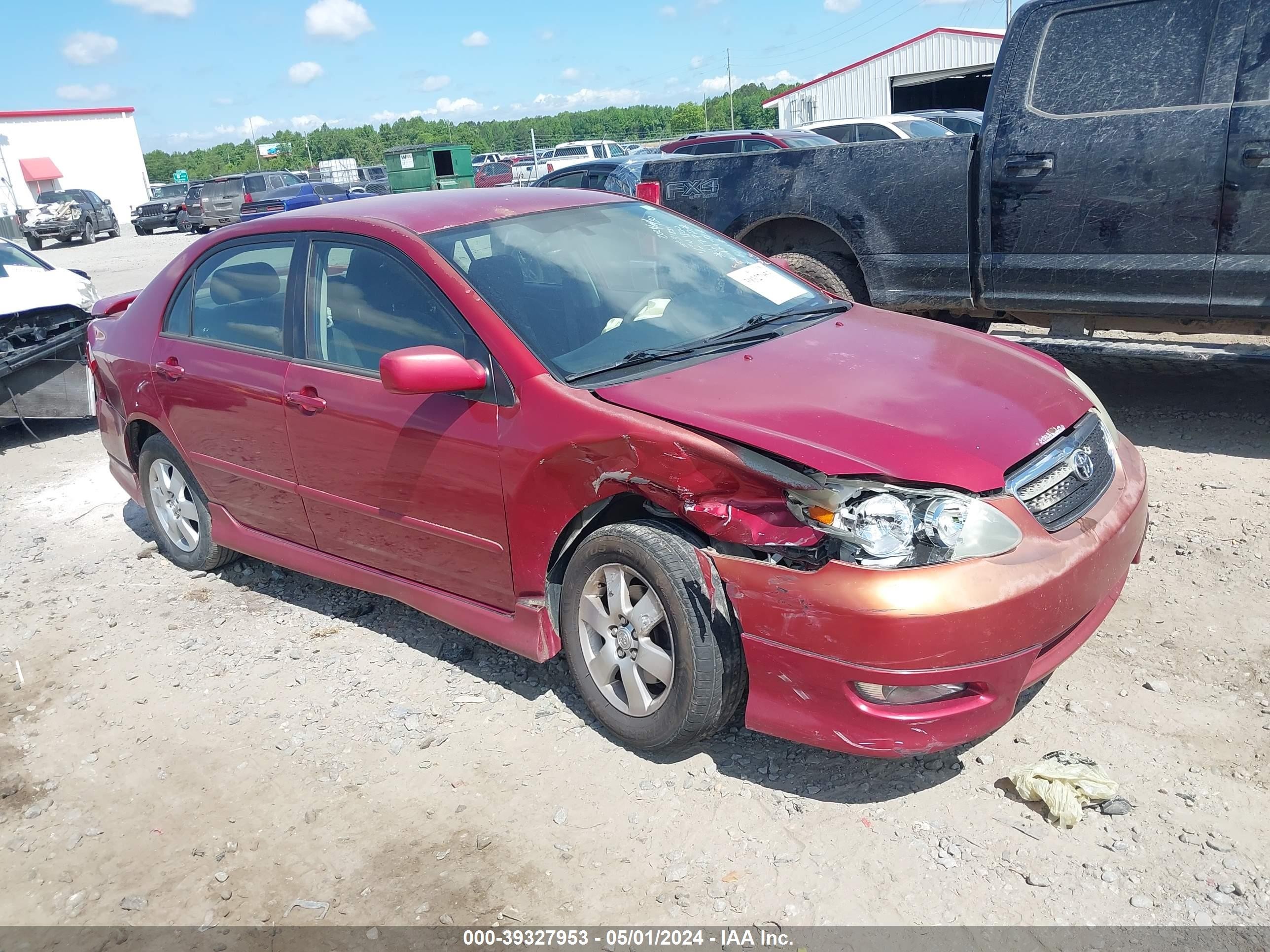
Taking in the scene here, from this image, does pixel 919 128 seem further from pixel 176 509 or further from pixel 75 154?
pixel 75 154

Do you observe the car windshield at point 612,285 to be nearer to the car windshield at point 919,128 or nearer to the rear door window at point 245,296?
the rear door window at point 245,296

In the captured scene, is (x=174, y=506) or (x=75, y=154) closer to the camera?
(x=174, y=506)

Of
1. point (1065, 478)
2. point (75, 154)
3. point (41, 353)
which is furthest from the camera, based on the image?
point (75, 154)

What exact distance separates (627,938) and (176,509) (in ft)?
11.5

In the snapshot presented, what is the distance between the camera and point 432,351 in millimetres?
3197

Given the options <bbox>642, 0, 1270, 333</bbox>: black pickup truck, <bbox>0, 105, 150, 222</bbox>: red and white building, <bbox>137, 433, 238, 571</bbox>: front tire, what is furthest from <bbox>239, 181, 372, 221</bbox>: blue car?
<bbox>0, 105, 150, 222</bbox>: red and white building

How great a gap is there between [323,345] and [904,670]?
2505 millimetres

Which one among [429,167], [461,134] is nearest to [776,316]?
[429,167]

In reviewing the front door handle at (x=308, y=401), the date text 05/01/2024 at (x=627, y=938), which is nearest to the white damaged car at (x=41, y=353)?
the front door handle at (x=308, y=401)

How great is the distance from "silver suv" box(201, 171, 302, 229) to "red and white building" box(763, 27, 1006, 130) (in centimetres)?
1676

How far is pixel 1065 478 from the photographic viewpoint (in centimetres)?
297

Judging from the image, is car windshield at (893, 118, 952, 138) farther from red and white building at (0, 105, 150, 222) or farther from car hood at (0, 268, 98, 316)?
red and white building at (0, 105, 150, 222)

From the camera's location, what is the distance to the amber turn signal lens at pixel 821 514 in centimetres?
266

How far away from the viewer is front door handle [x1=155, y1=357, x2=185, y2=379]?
4461 mm
